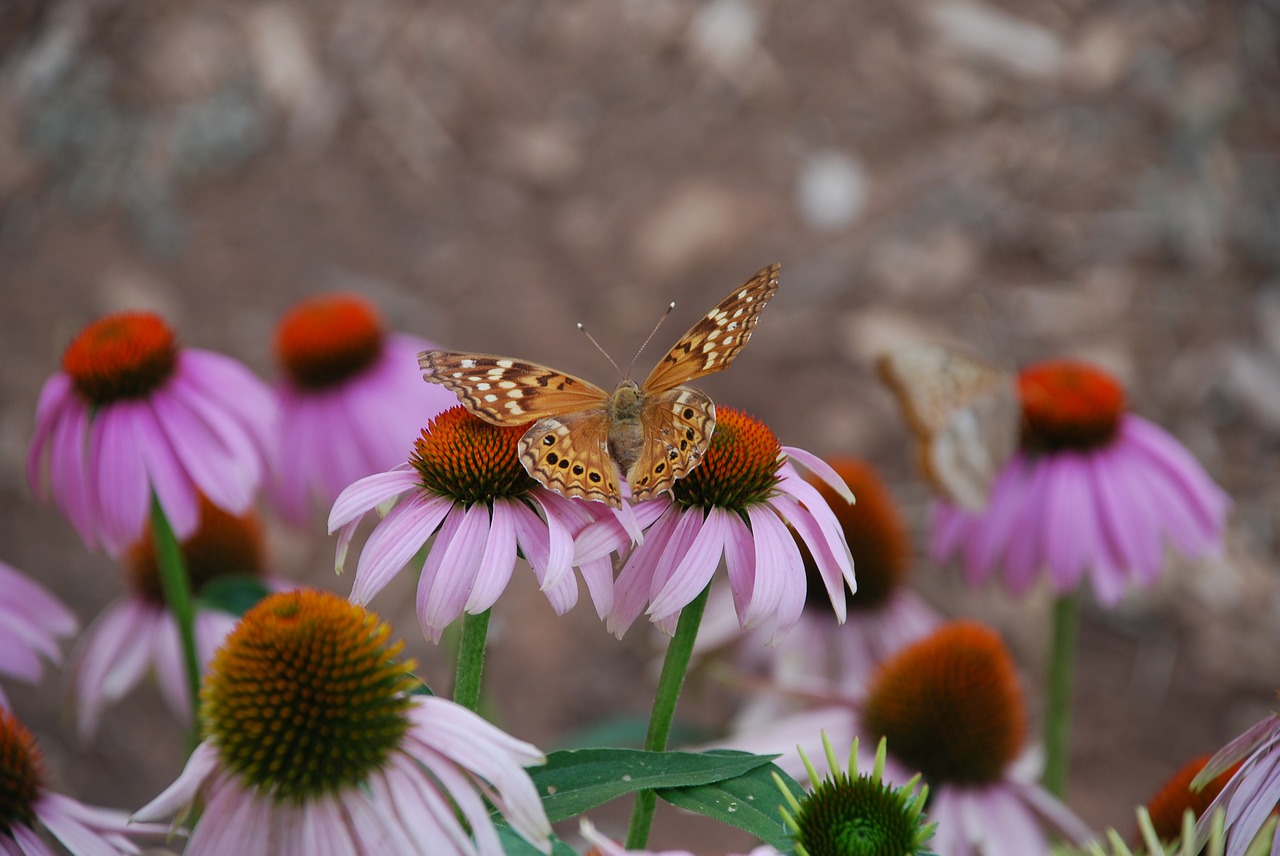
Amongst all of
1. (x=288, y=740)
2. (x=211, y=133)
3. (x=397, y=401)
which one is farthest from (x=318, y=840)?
(x=211, y=133)

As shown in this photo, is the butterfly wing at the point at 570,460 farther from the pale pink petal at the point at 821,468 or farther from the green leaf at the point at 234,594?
the green leaf at the point at 234,594

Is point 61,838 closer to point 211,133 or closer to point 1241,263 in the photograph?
point 211,133

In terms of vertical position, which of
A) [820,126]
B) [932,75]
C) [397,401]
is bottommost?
[397,401]

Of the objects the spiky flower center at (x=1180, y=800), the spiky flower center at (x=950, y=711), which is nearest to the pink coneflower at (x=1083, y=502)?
the spiky flower center at (x=950, y=711)

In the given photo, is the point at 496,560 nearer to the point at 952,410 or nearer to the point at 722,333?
the point at 722,333

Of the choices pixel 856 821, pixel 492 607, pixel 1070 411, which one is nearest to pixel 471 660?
pixel 492 607

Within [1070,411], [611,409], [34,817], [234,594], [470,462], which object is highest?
[1070,411]

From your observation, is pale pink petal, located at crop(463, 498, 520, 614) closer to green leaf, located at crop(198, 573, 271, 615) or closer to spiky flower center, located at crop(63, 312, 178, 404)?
green leaf, located at crop(198, 573, 271, 615)
